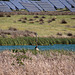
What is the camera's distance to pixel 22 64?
12.6 meters

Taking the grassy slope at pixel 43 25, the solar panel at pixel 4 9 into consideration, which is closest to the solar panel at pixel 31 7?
the solar panel at pixel 4 9

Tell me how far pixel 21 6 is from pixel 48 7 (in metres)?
6.37

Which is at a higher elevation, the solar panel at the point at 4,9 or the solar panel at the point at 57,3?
the solar panel at the point at 4,9

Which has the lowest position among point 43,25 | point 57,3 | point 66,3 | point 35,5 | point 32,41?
point 66,3

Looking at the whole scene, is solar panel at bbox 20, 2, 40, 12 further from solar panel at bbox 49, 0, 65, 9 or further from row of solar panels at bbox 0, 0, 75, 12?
solar panel at bbox 49, 0, 65, 9

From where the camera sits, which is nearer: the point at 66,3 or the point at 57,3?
the point at 57,3

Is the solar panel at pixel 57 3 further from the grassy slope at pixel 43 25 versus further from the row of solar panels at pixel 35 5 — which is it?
the grassy slope at pixel 43 25

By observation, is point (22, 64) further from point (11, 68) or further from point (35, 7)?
point (35, 7)

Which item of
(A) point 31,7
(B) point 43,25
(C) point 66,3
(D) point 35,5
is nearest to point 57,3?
(C) point 66,3

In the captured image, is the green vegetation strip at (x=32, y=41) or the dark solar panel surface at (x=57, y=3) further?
the dark solar panel surface at (x=57, y=3)

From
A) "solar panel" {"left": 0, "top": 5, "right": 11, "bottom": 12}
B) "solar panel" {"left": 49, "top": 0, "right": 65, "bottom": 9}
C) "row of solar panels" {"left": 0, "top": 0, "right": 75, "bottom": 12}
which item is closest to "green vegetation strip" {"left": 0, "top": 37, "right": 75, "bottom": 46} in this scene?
"row of solar panels" {"left": 0, "top": 0, "right": 75, "bottom": 12}

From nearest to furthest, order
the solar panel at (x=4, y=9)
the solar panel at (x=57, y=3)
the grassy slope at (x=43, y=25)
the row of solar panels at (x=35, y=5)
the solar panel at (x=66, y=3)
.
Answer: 1. the grassy slope at (x=43, y=25)
2. the solar panel at (x=4, y=9)
3. the row of solar panels at (x=35, y=5)
4. the solar panel at (x=66, y=3)
5. the solar panel at (x=57, y=3)

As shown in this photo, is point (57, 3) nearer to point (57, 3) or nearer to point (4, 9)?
point (57, 3)

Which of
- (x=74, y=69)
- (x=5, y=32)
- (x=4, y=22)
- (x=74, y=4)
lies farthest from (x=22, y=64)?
(x=74, y=4)
